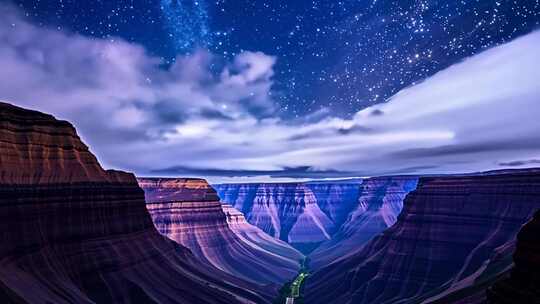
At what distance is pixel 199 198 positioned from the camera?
193875 millimetres

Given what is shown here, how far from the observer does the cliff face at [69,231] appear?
63094 millimetres

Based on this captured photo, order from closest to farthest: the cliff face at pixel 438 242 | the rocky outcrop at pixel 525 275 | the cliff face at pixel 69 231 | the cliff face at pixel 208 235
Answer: the rocky outcrop at pixel 525 275 → the cliff face at pixel 69 231 → the cliff face at pixel 438 242 → the cliff face at pixel 208 235

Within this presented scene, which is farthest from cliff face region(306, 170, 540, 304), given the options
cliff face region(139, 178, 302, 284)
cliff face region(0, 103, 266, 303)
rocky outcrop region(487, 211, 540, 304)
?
rocky outcrop region(487, 211, 540, 304)

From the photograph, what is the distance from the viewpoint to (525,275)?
36438 millimetres

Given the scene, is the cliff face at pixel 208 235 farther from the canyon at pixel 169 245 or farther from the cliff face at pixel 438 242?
the cliff face at pixel 438 242

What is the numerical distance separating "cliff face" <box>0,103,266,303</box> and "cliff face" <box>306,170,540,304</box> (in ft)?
132

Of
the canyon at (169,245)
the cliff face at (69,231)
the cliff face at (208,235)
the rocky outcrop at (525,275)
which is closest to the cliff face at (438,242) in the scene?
the canyon at (169,245)

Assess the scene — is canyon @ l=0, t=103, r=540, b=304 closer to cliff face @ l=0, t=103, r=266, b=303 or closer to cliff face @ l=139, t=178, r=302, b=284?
cliff face @ l=0, t=103, r=266, b=303

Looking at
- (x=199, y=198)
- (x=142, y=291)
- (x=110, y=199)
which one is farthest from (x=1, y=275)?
(x=199, y=198)

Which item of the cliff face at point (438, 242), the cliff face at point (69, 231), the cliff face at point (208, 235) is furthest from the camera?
the cliff face at point (208, 235)

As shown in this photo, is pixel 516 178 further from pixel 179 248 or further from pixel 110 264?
pixel 110 264

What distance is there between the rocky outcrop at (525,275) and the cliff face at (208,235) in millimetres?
125022

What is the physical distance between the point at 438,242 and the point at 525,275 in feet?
310

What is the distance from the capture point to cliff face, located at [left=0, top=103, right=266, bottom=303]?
63.1m
